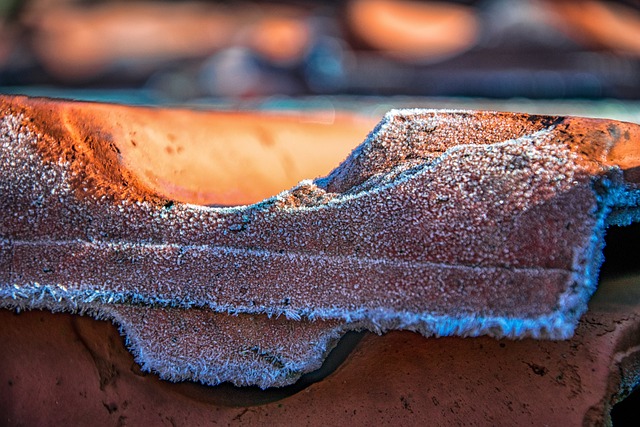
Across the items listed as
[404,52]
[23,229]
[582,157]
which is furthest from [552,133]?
[404,52]

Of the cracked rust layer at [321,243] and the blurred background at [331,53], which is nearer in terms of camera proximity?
the cracked rust layer at [321,243]

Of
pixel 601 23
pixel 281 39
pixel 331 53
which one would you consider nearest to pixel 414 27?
pixel 331 53

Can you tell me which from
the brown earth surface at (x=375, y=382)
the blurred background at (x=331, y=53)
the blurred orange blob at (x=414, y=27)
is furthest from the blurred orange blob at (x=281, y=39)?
the brown earth surface at (x=375, y=382)

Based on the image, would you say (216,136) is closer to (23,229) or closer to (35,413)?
(23,229)

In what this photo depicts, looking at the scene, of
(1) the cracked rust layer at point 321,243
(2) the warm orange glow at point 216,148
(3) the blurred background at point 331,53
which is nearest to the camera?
(1) the cracked rust layer at point 321,243

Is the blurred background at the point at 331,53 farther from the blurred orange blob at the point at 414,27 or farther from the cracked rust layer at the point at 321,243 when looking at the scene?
the cracked rust layer at the point at 321,243

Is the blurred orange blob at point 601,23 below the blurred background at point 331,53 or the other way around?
the other way around

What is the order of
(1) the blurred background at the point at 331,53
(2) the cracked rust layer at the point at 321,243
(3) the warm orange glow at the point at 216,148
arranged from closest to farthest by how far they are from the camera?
(2) the cracked rust layer at the point at 321,243
(3) the warm orange glow at the point at 216,148
(1) the blurred background at the point at 331,53

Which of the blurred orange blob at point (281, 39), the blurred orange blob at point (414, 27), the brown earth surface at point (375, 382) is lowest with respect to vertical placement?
the brown earth surface at point (375, 382)
